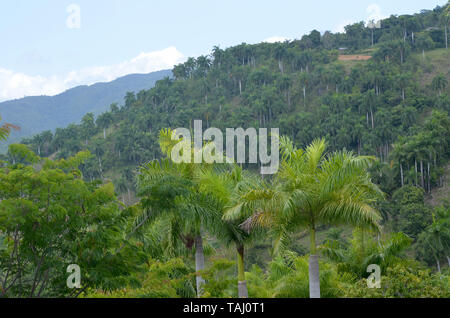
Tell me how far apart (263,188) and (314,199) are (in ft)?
3.72

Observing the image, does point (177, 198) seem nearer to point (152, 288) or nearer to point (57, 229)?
point (152, 288)

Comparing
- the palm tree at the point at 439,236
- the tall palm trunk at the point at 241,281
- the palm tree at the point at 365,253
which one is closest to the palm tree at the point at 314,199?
the tall palm trunk at the point at 241,281

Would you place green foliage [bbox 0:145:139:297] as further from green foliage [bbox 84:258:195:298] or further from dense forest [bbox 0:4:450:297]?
green foliage [bbox 84:258:195:298]

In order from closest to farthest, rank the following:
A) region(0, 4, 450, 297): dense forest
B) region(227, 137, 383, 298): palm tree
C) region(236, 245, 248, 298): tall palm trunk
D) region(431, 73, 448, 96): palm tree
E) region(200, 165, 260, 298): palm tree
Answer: region(0, 4, 450, 297): dense forest < region(227, 137, 383, 298): palm tree < region(236, 245, 248, 298): tall palm trunk < region(200, 165, 260, 298): palm tree < region(431, 73, 448, 96): palm tree

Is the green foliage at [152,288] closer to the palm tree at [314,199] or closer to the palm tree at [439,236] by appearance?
the palm tree at [314,199]

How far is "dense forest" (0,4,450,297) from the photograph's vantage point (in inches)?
381

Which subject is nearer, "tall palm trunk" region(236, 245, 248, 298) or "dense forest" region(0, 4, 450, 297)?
"dense forest" region(0, 4, 450, 297)

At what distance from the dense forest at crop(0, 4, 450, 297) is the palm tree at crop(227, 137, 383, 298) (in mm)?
29

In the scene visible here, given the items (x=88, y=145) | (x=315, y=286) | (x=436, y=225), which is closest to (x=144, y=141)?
(x=88, y=145)

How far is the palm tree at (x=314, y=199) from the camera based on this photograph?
9797 millimetres

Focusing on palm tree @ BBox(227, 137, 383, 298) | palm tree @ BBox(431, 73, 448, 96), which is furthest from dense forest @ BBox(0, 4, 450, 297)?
palm tree @ BBox(431, 73, 448, 96)

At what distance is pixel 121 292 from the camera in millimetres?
11086

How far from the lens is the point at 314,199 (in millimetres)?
10047

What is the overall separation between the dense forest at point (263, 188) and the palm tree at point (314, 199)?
0.03 m
